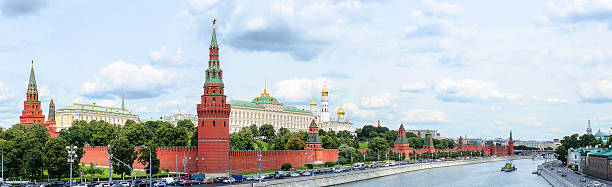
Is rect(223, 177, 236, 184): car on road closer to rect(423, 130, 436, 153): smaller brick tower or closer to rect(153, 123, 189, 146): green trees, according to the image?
rect(153, 123, 189, 146): green trees

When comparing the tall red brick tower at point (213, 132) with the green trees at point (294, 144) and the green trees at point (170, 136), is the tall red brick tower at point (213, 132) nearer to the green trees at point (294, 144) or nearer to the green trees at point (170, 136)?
the green trees at point (170, 136)

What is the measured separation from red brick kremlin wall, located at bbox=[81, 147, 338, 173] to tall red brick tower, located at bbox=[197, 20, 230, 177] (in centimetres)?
323

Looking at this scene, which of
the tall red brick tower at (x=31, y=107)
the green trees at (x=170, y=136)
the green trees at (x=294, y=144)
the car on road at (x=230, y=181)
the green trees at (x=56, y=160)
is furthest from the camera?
the tall red brick tower at (x=31, y=107)

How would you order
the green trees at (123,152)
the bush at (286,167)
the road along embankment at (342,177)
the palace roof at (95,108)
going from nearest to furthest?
the road along embankment at (342,177)
the green trees at (123,152)
the bush at (286,167)
the palace roof at (95,108)

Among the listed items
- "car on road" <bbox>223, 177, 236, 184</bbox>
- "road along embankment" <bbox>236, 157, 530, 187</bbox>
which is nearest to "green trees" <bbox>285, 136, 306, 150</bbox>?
"road along embankment" <bbox>236, 157, 530, 187</bbox>

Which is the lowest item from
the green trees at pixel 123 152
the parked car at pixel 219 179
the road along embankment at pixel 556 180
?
the road along embankment at pixel 556 180

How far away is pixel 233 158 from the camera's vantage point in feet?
287

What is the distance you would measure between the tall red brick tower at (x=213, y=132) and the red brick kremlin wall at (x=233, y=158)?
323 cm

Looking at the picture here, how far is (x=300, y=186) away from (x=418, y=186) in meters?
23.8

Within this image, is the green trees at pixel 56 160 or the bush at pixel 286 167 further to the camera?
the bush at pixel 286 167

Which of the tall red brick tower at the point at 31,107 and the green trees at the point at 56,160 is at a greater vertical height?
the tall red brick tower at the point at 31,107

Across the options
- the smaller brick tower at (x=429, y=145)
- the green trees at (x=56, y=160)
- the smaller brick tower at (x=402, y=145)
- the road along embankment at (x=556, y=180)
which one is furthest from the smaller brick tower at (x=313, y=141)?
the smaller brick tower at (x=429, y=145)

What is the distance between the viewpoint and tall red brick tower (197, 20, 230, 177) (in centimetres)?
8081

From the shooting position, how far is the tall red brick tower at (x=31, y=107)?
138 metres
